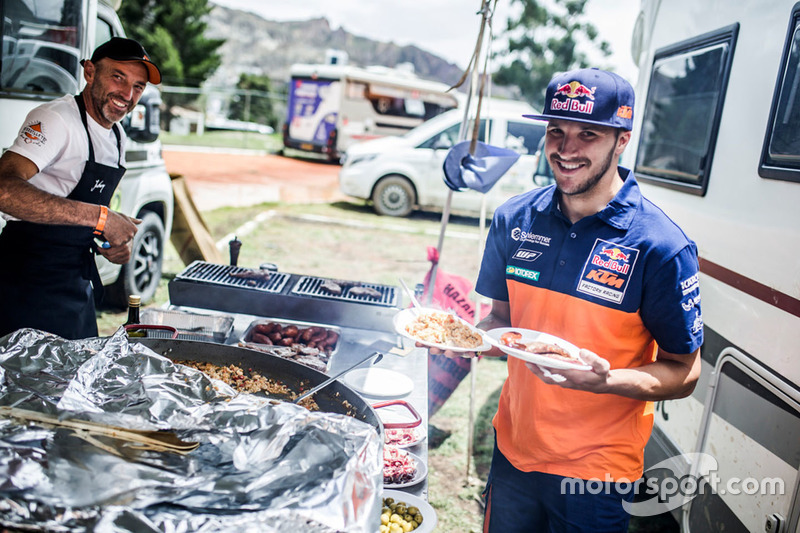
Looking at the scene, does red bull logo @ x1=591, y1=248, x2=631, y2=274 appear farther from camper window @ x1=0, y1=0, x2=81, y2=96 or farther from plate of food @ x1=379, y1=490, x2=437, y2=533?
camper window @ x1=0, y1=0, x2=81, y2=96

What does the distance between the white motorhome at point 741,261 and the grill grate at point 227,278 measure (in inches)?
97.4

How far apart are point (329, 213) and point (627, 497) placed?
37.1ft

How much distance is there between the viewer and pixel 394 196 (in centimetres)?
1299

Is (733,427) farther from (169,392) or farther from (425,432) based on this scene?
(169,392)

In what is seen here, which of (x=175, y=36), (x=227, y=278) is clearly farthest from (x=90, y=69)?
(x=175, y=36)

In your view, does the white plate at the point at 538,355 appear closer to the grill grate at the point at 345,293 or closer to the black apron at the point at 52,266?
the grill grate at the point at 345,293

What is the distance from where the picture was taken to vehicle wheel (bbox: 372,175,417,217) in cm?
1279

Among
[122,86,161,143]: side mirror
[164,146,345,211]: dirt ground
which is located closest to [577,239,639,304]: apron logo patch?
[122,86,161,143]: side mirror

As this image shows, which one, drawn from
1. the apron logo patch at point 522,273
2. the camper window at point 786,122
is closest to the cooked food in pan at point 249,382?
the apron logo patch at point 522,273

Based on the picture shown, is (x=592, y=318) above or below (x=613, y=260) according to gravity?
below

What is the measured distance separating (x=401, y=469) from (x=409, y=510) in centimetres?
21

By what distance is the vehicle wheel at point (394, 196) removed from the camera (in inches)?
504

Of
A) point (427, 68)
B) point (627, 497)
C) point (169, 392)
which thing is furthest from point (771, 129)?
point (427, 68)

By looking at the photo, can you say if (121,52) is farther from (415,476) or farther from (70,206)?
(415,476)
